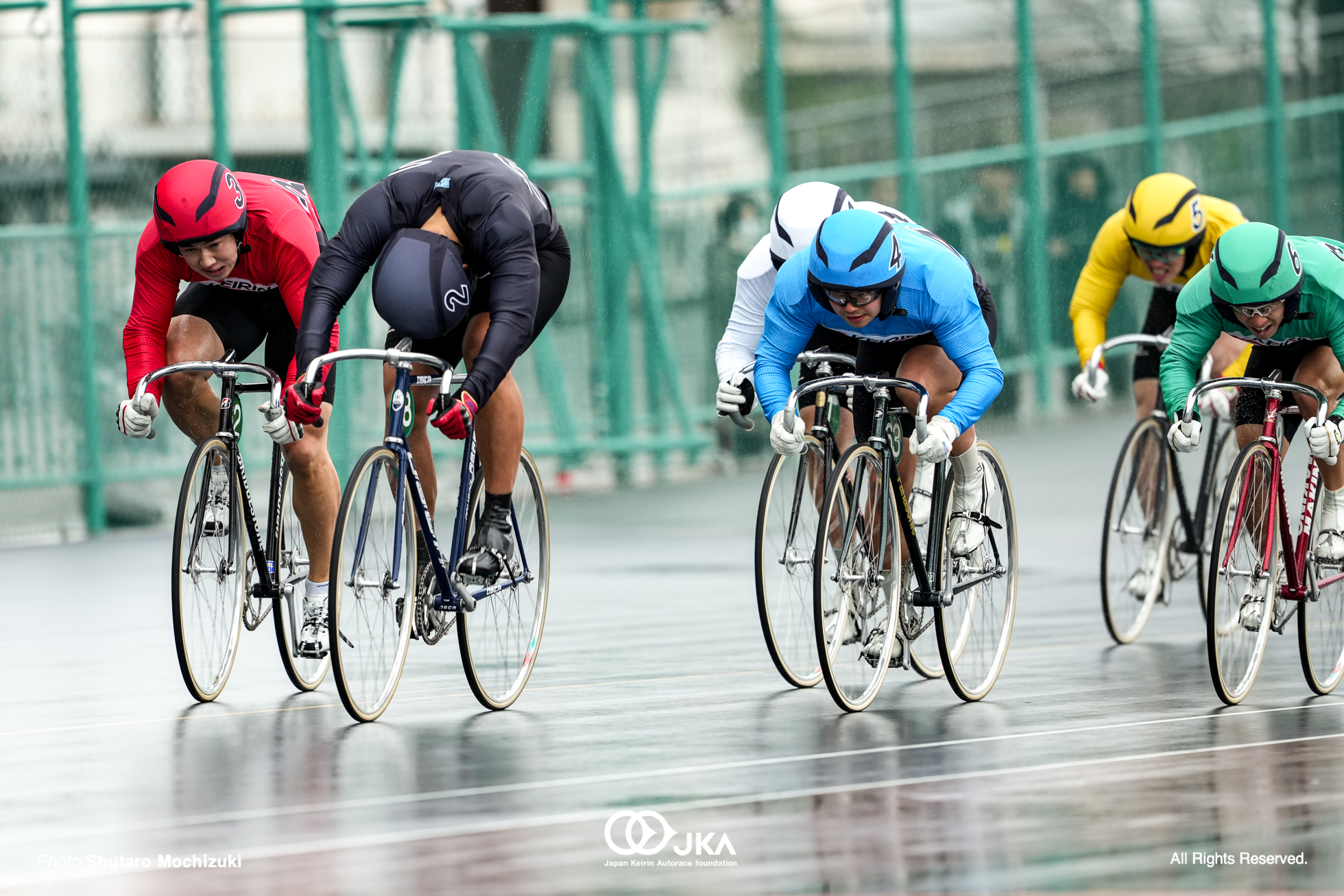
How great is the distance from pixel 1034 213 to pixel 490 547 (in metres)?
11.7

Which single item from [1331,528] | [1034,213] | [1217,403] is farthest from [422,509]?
[1034,213]

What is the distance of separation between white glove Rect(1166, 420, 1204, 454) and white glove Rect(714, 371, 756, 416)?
1412 mm

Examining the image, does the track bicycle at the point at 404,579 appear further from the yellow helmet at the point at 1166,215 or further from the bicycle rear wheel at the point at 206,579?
the yellow helmet at the point at 1166,215

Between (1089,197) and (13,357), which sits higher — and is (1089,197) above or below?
above

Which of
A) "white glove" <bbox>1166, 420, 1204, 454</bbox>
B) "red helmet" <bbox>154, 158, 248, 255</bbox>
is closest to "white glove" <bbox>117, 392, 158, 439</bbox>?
"red helmet" <bbox>154, 158, 248, 255</bbox>

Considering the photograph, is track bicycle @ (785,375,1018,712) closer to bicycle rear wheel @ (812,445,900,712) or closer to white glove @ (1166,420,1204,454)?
bicycle rear wheel @ (812,445,900,712)

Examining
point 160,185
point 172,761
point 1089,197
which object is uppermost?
point 1089,197

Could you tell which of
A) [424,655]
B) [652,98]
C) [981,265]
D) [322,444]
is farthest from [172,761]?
[981,265]

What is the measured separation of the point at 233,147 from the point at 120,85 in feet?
3.00

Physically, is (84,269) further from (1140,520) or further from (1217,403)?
(1217,403)

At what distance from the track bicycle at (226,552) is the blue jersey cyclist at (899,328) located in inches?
67.0

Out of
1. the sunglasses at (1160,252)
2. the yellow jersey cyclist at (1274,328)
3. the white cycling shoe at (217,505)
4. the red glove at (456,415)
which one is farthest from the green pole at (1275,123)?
the red glove at (456,415)

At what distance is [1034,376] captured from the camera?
17.8 metres

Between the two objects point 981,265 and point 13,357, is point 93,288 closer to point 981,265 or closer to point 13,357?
point 13,357
